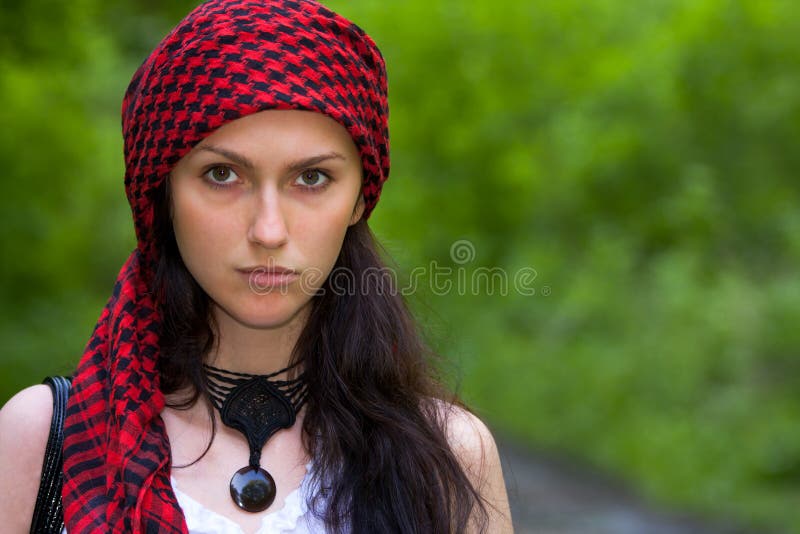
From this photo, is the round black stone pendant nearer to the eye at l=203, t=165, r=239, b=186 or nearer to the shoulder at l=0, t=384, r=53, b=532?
the shoulder at l=0, t=384, r=53, b=532

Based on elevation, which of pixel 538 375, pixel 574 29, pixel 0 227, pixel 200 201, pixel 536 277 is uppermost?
pixel 574 29

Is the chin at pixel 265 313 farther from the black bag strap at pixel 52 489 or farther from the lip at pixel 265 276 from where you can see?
the black bag strap at pixel 52 489

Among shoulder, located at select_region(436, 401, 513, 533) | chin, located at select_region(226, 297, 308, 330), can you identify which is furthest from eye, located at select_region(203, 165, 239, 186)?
shoulder, located at select_region(436, 401, 513, 533)

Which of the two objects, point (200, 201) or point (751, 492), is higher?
point (200, 201)

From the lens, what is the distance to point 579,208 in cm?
1181

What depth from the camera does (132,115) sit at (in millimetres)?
2129

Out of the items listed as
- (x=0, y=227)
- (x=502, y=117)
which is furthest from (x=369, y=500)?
(x=502, y=117)

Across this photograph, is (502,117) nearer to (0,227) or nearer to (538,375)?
(538,375)

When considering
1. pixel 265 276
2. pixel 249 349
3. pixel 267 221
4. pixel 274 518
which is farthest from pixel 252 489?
pixel 267 221

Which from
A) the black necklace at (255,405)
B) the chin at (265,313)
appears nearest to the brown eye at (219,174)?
the chin at (265,313)

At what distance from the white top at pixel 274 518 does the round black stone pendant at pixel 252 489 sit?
3 centimetres

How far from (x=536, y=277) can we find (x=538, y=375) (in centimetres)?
141

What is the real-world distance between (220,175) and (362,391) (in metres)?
0.55

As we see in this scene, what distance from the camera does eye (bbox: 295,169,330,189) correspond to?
213 cm
